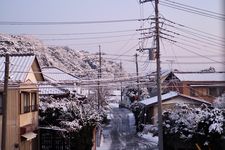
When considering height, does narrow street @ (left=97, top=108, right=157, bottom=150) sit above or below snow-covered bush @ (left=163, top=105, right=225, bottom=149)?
below

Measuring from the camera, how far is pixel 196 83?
155 ft

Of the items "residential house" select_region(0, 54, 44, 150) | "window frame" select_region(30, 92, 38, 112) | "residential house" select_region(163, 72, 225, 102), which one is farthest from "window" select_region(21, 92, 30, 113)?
"residential house" select_region(163, 72, 225, 102)

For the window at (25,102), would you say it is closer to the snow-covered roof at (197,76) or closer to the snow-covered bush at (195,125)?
the snow-covered bush at (195,125)

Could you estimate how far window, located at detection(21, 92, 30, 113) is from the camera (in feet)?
80.0

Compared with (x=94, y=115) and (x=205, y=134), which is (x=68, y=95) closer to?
(x=94, y=115)

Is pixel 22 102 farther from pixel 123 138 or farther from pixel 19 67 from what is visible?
pixel 123 138

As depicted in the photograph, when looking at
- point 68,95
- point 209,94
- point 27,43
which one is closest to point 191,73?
point 209,94

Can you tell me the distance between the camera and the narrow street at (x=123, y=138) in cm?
3488

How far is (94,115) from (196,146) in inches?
315

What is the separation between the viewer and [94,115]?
30.0 metres

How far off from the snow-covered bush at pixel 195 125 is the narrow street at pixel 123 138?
6920 mm

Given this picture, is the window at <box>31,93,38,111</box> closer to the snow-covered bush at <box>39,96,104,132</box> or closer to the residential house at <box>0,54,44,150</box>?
the residential house at <box>0,54,44,150</box>

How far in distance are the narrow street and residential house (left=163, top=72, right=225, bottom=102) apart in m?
7.08

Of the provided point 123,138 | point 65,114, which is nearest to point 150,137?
point 123,138
